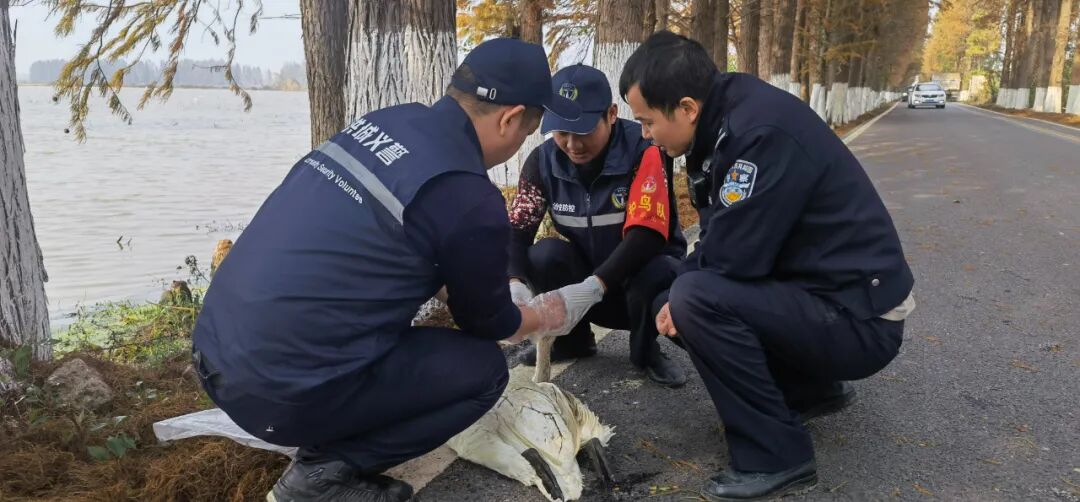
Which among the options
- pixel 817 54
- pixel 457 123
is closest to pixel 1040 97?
pixel 817 54

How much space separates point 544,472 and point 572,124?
4.61ft

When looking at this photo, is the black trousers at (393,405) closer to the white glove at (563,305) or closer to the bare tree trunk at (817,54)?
the white glove at (563,305)

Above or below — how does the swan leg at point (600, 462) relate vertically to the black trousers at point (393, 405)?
below

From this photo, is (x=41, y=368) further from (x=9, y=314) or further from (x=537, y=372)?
(x=537, y=372)

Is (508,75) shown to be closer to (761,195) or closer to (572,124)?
(761,195)

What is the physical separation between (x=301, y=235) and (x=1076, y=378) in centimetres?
355

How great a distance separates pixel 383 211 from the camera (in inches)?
80.5

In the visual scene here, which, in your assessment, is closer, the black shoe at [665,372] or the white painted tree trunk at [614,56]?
the black shoe at [665,372]

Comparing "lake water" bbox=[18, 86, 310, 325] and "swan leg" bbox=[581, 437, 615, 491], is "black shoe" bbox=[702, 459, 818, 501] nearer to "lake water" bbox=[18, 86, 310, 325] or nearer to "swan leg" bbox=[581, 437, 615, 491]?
"swan leg" bbox=[581, 437, 615, 491]

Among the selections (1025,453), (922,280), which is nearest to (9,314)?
(1025,453)

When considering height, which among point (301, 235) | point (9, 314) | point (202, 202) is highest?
point (301, 235)

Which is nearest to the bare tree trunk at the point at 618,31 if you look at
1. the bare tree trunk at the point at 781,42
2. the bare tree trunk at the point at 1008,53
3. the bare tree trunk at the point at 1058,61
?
the bare tree trunk at the point at 781,42

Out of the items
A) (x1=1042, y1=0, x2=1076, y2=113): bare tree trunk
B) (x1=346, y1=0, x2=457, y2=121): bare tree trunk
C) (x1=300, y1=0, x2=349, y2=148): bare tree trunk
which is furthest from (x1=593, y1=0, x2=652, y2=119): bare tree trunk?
(x1=1042, y1=0, x2=1076, y2=113): bare tree trunk

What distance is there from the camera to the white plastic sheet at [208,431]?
2520 millimetres
